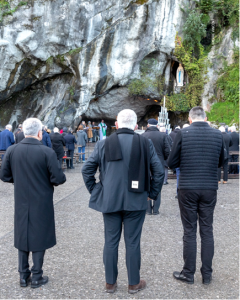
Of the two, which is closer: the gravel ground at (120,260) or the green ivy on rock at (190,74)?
the gravel ground at (120,260)

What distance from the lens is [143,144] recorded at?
296 cm

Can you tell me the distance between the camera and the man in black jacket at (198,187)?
3203 millimetres

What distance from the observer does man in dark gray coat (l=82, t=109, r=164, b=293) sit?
9.52ft

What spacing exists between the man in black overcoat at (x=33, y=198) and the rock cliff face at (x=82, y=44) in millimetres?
19785

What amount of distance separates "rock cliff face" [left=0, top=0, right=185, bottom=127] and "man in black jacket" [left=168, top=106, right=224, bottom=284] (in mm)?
19688

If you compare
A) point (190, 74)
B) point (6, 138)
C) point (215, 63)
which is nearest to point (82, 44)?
point (190, 74)

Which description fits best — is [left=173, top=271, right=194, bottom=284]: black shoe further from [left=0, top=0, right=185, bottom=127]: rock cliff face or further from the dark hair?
[left=0, top=0, right=185, bottom=127]: rock cliff face

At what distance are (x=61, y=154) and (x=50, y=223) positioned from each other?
8497mm

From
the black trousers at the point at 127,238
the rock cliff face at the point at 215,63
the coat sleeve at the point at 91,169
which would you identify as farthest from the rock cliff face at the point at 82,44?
the black trousers at the point at 127,238

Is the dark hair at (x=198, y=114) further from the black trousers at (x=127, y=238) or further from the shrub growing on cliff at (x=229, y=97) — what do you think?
the shrub growing on cliff at (x=229, y=97)

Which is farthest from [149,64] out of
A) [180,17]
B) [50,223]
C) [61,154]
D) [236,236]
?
[50,223]

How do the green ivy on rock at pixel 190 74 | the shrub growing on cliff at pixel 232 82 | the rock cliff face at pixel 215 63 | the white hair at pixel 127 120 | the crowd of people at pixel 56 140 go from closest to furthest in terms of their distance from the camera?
the white hair at pixel 127 120, the crowd of people at pixel 56 140, the shrub growing on cliff at pixel 232 82, the rock cliff face at pixel 215 63, the green ivy on rock at pixel 190 74

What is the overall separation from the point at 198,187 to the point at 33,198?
175cm

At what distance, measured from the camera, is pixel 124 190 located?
115 inches
